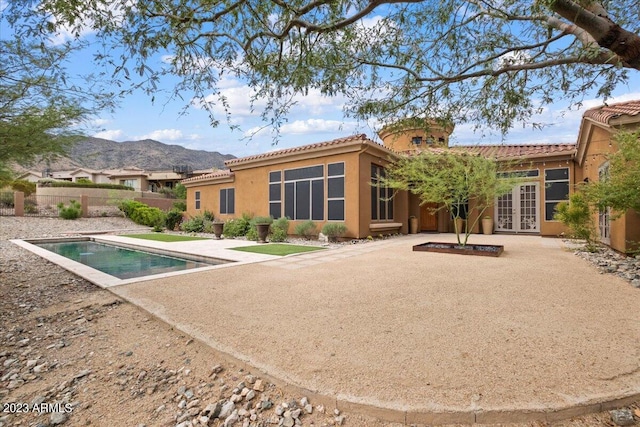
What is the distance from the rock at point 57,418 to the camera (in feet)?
7.87

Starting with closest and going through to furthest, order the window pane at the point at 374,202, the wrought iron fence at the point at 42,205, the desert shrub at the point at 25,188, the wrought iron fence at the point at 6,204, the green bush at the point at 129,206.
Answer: the window pane at the point at 374,202 < the wrought iron fence at the point at 6,204 < the wrought iron fence at the point at 42,205 < the green bush at the point at 129,206 < the desert shrub at the point at 25,188

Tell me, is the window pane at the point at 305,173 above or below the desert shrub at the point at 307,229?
above

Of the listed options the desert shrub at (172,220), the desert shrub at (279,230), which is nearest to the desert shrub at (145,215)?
the desert shrub at (172,220)

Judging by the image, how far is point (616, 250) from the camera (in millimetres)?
8500

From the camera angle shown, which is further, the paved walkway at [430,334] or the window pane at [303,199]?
the window pane at [303,199]

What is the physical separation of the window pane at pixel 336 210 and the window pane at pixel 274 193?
3.02 m

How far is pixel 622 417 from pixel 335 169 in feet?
36.4

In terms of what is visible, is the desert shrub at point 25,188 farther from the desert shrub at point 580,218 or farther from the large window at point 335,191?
the desert shrub at point 580,218

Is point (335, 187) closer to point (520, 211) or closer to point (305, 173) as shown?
point (305, 173)

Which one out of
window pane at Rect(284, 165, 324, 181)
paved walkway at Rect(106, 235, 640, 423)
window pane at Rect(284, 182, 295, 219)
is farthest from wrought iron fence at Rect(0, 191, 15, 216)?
paved walkway at Rect(106, 235, 640, 423)

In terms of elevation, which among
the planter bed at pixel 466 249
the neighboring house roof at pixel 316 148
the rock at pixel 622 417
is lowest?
the rock at pixel 622 417

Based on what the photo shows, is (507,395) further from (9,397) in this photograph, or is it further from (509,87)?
→ (509,87)

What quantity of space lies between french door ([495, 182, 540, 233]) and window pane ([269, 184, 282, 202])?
10232 millimetres

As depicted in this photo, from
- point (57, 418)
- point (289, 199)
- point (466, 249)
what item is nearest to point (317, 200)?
point (289, 199)
